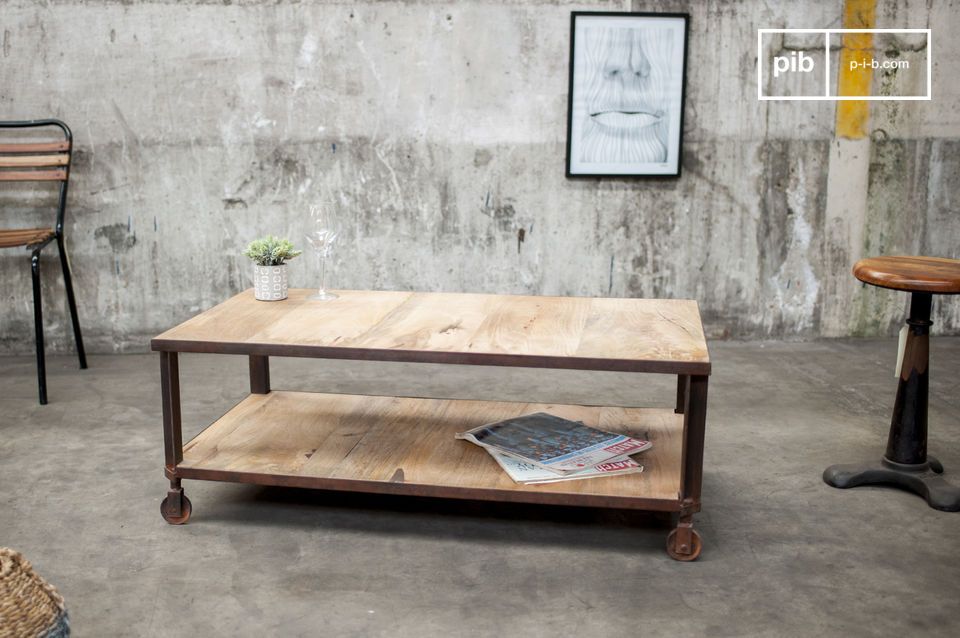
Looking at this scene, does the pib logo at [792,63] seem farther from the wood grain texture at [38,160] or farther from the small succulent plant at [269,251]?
the wood grain texture at [38,160]

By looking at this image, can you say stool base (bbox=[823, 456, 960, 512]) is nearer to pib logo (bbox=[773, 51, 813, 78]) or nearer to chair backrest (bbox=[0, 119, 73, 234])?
pib logo (bbox=[773, 51, 813, 78])

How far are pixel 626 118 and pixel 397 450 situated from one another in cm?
239

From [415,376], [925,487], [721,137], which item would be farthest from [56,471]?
[721,137]

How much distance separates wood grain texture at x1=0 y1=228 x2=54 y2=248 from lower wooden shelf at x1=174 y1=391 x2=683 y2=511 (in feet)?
4.74

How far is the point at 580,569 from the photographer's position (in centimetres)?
231

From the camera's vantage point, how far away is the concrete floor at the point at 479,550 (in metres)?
2.09

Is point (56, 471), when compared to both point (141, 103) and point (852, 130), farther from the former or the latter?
point (852, 130)

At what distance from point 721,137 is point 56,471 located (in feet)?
10.5

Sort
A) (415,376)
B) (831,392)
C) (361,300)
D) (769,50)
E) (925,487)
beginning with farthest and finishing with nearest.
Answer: (769,50), (415,376), (831,392), (361,300), (925,487)

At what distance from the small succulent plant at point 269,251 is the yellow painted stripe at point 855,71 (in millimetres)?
2868

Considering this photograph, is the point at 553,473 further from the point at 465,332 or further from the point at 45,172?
the point at 45,172

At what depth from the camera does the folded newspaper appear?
249 cm

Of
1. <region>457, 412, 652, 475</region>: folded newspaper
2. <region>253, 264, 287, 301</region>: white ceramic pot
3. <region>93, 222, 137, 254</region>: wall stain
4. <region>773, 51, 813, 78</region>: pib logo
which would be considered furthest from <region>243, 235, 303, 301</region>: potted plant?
<region>773, 51, 813, 78</region>: pib logo

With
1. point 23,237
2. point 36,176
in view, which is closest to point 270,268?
point 23,237
